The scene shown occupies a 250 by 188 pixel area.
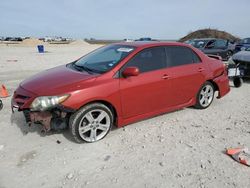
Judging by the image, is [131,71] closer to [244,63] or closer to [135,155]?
[135,155]

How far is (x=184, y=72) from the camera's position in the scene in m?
5.50

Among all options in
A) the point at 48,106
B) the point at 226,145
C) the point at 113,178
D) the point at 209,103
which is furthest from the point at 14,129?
the point at 209,103

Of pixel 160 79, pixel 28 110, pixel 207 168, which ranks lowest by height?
pixel 207 168

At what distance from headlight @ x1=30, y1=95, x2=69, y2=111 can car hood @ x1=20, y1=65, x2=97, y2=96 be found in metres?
0.07

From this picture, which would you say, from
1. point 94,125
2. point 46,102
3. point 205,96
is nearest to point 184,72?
point 205,96

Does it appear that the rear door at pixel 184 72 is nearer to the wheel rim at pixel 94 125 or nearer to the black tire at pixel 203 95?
the black tire at pixel 203 95

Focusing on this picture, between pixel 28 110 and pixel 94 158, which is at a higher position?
pixel 28 110

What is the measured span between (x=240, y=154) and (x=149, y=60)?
2.33m

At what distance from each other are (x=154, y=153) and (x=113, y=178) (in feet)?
2.97

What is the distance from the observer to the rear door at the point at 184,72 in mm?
5344

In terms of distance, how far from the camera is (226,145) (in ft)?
14.2

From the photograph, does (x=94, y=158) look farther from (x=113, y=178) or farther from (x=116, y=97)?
(x=116, y=97)

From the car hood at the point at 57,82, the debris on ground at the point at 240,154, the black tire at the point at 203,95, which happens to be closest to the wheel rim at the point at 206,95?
the black tire at the point at 203,95

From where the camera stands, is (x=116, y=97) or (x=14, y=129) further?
(x=14, y=129)
